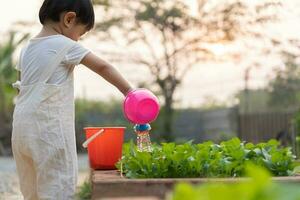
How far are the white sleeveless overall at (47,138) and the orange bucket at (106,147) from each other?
0.50 meters

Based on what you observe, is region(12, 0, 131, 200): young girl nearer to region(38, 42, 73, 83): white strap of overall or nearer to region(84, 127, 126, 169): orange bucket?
region(38, 42, 73, 83): white strap of overall

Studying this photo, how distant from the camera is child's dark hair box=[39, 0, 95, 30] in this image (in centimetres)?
330

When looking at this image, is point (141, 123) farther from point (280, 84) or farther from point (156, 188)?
point (280, 84)

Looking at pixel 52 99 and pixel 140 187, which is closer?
Result: pixel 140 187

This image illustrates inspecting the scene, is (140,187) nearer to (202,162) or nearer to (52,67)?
(202,162)

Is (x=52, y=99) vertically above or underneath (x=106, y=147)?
above

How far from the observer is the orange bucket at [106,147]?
12.3ft

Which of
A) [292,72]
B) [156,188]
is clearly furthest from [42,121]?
[292,72]

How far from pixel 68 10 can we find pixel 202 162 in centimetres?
94

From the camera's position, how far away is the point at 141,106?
10.6ft

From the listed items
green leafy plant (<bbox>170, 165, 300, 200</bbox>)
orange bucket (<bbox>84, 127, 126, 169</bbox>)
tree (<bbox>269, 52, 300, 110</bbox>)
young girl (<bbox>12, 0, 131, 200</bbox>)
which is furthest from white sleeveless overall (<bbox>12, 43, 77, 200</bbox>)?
tree (<bbox>269, 52, 300, 110</bbox>)

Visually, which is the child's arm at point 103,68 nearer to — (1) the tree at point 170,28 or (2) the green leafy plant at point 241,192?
(2) the green leafy plant at point 241,192

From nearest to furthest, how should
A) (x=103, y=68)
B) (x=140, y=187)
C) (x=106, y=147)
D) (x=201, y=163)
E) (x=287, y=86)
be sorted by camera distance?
(x=140, y=187), (x=201, y=163), (x=103, y=68), (x=106, y=147), (x=287, y=86)

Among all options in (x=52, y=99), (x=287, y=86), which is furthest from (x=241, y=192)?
(x=287, y=86)
